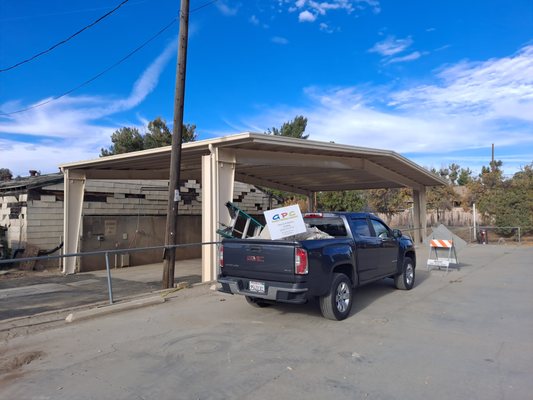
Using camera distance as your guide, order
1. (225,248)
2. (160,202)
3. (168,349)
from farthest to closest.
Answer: (160,202) → (225,248) → (168,349)

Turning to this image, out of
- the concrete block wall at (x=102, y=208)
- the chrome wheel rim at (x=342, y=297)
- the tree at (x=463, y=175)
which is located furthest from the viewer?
the tree at (x=463, y=175)

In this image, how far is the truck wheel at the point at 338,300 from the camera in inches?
276

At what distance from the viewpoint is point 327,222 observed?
27.4 ft

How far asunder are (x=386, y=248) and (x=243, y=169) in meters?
9.27

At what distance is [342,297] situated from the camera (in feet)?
24.1

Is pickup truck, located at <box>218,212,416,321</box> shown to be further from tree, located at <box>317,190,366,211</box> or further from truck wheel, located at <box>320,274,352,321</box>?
tree, located at <box>317,190,366,211</box>

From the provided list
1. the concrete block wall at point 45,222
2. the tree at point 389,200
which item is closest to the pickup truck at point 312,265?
→ the concrete block wall at point 45,222

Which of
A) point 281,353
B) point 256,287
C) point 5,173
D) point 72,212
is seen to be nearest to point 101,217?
point 72,212

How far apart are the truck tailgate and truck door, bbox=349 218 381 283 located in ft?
6.11

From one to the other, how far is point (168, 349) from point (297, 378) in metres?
1.93

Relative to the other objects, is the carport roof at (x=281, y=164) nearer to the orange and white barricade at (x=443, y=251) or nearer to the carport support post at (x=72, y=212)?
the carport support post at (x=72, y=212)

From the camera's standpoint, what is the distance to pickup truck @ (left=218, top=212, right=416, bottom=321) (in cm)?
660

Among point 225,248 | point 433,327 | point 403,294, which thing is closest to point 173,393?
point 225,248

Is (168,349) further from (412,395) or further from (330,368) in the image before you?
(412,395)
